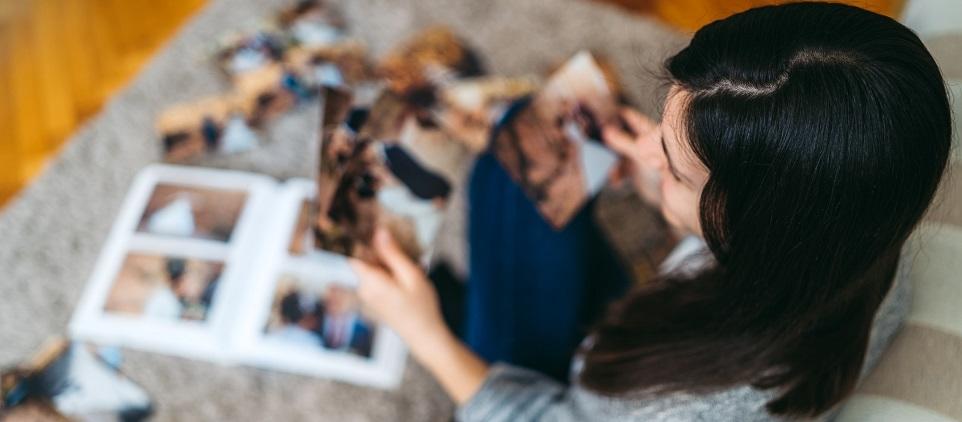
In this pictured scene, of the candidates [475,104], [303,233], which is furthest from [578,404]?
[475,104]

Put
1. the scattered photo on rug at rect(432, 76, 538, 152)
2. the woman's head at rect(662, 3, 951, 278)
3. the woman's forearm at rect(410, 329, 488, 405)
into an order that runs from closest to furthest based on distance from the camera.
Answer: the woman's head at rect(662, 3, 951, 278) → the woman's forearm at rect(410, 329, 488, 405) → the scattered photo on rug at rect(432, 76, 538, 152)

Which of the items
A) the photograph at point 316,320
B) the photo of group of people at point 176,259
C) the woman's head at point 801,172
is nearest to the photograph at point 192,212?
the photo of group of people at point 176,259

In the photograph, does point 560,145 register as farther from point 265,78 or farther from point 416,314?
point 265,78

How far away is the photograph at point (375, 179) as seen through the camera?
830 mm

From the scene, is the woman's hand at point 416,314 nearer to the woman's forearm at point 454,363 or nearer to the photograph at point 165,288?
the woman's forearm at point 454,363

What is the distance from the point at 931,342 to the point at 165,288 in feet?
2.59

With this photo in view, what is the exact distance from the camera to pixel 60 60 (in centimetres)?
116

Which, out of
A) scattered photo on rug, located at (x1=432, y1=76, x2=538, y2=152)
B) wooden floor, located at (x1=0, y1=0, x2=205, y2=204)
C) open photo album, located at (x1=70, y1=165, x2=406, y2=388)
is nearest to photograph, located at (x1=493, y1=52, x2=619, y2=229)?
scattered photo on rug, located at (x1=432, y1=76, x2=538, y2=152)

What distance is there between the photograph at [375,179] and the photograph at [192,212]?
17cm

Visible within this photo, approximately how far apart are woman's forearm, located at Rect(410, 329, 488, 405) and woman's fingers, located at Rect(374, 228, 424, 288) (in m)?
0.07

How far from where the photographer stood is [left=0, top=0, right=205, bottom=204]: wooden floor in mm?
1094

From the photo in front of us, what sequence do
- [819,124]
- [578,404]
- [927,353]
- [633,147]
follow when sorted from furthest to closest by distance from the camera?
[633,147] → [578,404] → [927,353] → [819,124]

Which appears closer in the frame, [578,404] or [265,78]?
[578,404]

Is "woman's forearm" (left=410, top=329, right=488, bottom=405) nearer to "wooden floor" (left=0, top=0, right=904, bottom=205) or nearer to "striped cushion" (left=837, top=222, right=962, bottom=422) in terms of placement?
"striped cushion" (left=837, top=222, right=962, bottom=422)
